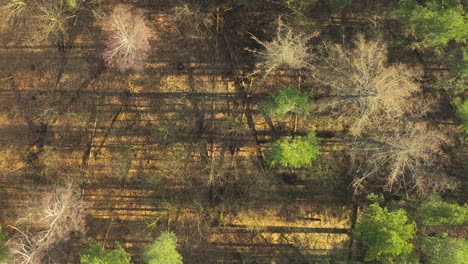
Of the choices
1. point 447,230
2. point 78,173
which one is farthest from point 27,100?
point 447,230

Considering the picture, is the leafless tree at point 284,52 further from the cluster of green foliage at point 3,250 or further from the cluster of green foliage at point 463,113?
the cluster of green foliage at point 3,250

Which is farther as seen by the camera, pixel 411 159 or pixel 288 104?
pixel 288 104

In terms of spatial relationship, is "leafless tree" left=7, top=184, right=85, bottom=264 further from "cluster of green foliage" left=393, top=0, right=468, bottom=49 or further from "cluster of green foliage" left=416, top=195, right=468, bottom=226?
"cluster of green foliage" left=393, top=0, right=468, bottom=49

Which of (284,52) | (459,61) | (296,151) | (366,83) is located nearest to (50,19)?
(284,52)

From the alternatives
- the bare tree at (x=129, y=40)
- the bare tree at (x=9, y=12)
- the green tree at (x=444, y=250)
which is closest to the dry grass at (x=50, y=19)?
the bare tree at (x=9, y=12)

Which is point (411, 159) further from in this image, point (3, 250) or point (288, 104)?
point (3, 250)

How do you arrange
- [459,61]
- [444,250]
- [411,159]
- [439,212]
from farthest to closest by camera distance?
[459,61], [411,159], [439,212], [444,250]

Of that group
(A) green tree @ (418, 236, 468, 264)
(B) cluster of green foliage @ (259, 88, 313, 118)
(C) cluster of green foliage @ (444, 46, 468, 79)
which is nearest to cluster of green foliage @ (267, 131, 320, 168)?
(B) cluster of green foliage @ (259, 88, 313, 118)
